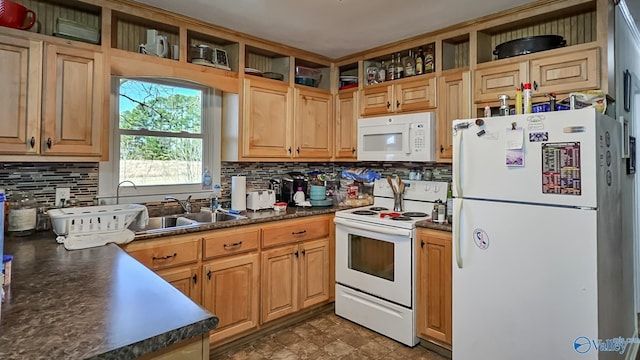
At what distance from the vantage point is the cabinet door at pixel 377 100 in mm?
3145

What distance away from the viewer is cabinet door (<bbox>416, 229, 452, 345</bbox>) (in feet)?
7.99

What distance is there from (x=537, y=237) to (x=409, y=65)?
5.94ft

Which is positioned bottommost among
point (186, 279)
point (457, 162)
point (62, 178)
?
point (186, 279)

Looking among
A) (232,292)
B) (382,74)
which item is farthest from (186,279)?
(382,74)

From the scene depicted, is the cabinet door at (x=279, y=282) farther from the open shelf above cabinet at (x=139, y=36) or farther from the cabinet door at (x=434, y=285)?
the open shelf above cabinet at (x=139, y=36)

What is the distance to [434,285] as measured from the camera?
2510mm

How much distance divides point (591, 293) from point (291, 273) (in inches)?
74.8

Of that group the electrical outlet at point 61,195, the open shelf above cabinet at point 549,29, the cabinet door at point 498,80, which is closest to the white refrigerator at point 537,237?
the cabinet door at point 498,80

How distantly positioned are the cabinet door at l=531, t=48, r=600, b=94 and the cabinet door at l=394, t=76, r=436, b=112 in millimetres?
718

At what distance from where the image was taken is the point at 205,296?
2.36m

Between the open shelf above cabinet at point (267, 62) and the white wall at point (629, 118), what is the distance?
2.43m

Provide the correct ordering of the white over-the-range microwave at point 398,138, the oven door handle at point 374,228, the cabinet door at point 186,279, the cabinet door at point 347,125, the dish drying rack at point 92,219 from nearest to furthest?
the dish drying rack at point 92,219 → the cabinet door at point 186,279 → the oven door handle at point 374,228 → the white over-the-range microwave at point 398,138 → the cabinet door at point 347,125

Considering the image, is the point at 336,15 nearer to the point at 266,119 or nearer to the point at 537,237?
the point at 266,119

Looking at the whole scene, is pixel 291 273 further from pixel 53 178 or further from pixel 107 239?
pixel 53 178
